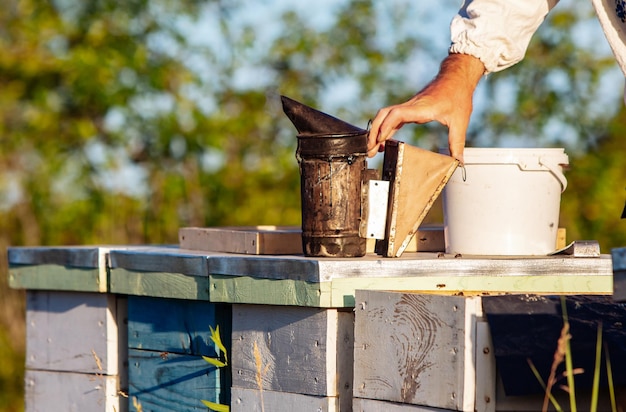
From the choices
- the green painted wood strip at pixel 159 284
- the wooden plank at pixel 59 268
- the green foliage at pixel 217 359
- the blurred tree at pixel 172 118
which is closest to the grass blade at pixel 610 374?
the green foliage at pixel 217 359

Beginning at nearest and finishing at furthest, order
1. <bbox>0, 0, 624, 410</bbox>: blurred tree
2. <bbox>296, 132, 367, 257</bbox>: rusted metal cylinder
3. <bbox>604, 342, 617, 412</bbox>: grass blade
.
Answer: <bbox>604, 342, 617, 412</bbox>: grass blade
<bbox>296, 132, 367, 257</bbox>: rusted metal cylinder
<bbox>0, 0, 624, 410</bbox>: blurred tree

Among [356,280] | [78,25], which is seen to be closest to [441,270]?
[356,280]

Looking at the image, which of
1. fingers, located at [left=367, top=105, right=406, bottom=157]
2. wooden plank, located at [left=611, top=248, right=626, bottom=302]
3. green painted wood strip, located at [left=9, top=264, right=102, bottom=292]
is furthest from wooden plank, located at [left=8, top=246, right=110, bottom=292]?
wooden plank, located at [left=611, top=248, right=626, bottom=302]

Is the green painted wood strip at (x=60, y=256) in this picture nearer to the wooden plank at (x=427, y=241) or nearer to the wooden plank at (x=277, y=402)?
the wooden plank at (x=277, y=402)

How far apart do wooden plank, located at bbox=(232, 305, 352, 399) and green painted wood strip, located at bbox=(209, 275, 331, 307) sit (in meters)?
0.04

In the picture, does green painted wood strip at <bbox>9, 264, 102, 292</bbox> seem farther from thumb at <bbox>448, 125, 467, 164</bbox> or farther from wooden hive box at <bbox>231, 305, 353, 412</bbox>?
thumb at <bbox>448, 125, 467, 164</bbox>

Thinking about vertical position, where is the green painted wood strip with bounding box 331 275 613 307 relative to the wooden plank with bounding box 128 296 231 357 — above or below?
above

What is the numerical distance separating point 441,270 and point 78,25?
5.55 m

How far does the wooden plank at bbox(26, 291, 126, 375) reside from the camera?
358 cm

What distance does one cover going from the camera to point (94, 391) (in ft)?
11.8

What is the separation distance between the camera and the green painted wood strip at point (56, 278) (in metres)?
3.57

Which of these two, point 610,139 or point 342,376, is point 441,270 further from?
point 610,139

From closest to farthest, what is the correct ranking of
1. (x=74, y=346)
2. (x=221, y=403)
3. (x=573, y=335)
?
(x=573, y=335) → (x=221, y=403) → (x=74, y=346)

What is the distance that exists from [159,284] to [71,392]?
0.65 meters
